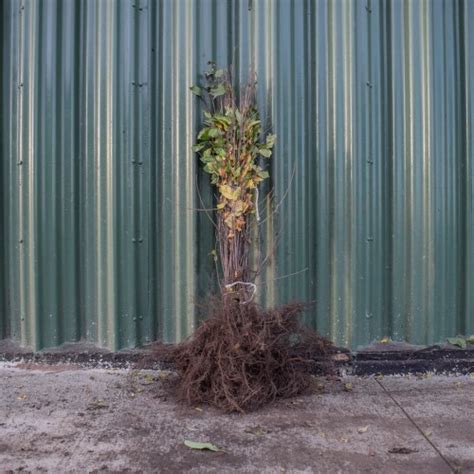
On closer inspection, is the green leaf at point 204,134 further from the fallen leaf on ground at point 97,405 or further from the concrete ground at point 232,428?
the fallen leaf on ground at point 97,405

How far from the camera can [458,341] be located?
3.83 metres

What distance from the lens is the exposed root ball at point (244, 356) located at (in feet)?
Result: 9.79

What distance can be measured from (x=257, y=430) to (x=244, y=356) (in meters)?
0.43

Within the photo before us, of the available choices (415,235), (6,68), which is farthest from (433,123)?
(6,68)

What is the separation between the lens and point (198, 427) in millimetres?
2795

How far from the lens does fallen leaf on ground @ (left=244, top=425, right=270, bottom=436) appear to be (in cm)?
271

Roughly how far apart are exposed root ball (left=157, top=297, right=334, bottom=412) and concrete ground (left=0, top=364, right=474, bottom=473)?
0.33 feet

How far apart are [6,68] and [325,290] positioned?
3.00 metres

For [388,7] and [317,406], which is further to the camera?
[388,7]

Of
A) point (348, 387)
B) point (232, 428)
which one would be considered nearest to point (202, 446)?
point (232, 428)

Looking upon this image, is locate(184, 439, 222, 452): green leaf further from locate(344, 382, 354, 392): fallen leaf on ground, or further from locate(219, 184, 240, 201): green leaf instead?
locate(219, 184, 240, 201): green leaf

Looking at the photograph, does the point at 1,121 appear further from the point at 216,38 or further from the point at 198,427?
the point at 198,427

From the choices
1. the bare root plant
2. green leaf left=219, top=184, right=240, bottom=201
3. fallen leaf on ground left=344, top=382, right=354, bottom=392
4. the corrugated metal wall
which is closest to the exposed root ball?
the bare root plant

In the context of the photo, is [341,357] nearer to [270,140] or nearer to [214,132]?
[270,140]
